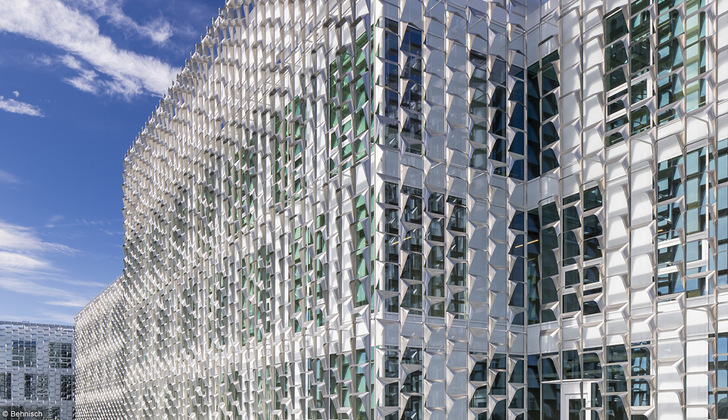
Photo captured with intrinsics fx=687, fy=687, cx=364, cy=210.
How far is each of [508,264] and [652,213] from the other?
4424 mm

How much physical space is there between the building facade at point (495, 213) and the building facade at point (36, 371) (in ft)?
213

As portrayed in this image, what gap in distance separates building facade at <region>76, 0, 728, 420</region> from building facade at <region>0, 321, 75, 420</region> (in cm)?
6491

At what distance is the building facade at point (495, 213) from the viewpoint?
1547 cm

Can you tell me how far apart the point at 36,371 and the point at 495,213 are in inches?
3016

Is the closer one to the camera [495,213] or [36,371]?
[495,213]

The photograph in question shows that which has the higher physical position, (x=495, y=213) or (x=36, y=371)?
(x=495, y=213)

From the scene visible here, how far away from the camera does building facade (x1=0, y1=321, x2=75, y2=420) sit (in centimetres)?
7812

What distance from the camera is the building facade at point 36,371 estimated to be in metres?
78.1

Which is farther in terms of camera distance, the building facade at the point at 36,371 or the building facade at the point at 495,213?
→ the building facade at the point at 36,371

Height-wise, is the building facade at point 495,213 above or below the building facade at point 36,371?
above

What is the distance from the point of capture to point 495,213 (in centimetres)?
1941

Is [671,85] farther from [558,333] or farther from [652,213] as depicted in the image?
[558,333]

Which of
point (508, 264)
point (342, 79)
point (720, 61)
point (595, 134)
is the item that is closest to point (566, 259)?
point (508, 264)

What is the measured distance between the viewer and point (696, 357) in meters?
14.8
